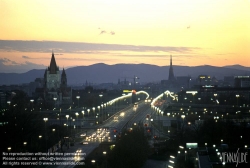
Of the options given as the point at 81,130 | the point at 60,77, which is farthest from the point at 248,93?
the point at 81,130

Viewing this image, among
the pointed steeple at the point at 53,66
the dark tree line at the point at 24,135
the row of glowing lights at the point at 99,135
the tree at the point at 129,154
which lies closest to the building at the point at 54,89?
the pointed steeple at the point at 53,66

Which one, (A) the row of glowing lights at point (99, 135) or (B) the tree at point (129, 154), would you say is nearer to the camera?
(B) the tree at point (129, 154)

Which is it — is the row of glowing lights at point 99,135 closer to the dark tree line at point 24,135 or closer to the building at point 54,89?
→ the dark tree line at point 24,135

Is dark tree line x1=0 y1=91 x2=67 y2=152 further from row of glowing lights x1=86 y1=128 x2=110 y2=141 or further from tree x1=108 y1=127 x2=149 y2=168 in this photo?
tree x1=108 y1=127 x2=149 y2=168

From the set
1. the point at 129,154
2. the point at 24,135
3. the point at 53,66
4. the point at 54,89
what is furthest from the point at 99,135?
the point at 53,66

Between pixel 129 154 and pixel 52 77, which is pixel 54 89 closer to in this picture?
pixel 52 77

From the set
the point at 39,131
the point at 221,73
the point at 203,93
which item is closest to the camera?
the point at 39,131

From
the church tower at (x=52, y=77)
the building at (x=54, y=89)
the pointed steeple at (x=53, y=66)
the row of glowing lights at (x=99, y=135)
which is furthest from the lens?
the pointed steeple at (x=53, y=66)

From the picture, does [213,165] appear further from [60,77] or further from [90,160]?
[60,77]

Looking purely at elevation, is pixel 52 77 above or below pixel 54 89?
above
